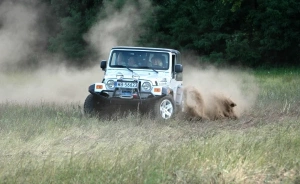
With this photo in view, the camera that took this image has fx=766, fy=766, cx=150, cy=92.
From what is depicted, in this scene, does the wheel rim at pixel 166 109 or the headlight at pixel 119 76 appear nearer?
the wheel rim at pixel 166 109

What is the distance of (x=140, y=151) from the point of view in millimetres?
11086

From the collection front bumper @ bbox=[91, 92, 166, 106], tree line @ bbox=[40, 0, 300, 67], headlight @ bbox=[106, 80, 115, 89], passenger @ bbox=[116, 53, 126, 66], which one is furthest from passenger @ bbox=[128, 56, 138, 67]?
tree line @ bbox=[40, 0, 300, 67]

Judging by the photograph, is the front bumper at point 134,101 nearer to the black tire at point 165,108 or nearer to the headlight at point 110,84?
the black tire at point 165,108

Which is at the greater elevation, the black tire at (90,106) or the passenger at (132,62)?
the passenger at (132,62)

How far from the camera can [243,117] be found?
19031 mm

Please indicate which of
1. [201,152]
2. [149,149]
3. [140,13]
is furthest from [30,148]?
[140,13]

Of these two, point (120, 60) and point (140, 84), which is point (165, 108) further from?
point (120, 60)

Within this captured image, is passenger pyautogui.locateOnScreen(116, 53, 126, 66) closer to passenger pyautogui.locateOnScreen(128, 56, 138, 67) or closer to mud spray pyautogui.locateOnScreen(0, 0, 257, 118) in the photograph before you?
passenger pyautogui.locateOnScreen(128, 56, 138, 67)

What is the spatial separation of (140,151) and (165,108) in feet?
20.8

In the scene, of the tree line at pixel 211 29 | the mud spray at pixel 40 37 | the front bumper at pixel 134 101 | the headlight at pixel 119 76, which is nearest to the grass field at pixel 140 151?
the front bumper at pixel 134 101

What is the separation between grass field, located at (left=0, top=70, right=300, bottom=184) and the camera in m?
9.56

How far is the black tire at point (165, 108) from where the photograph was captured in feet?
55.8

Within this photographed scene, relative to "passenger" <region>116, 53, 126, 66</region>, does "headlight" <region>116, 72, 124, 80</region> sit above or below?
below

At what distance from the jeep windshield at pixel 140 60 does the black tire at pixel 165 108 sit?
1.25 metres
